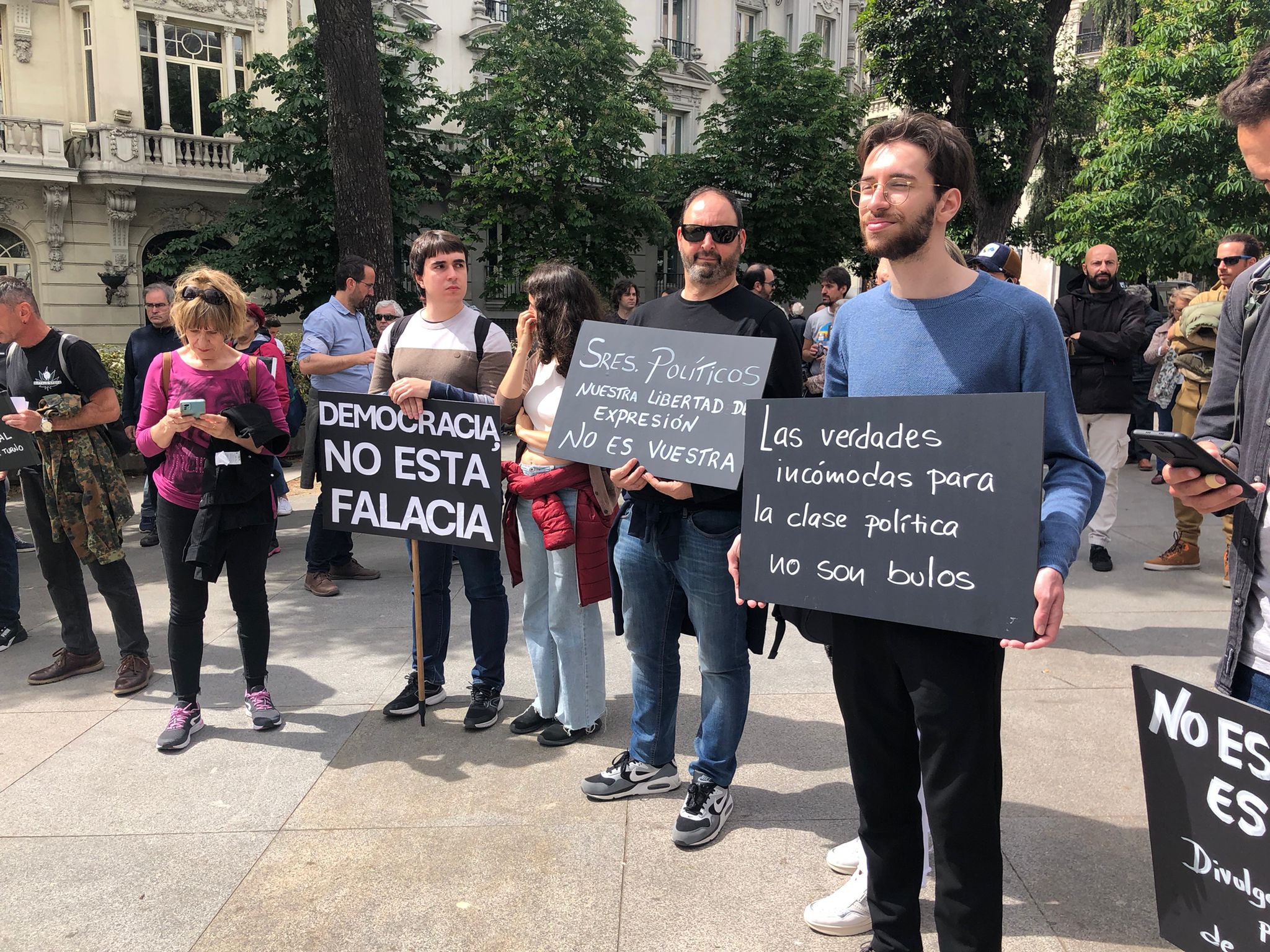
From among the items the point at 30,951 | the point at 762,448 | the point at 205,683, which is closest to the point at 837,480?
the point at 762,448

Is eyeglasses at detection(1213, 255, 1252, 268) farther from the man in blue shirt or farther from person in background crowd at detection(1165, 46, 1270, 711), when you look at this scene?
the man in blue shirt

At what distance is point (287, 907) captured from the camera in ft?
10.00

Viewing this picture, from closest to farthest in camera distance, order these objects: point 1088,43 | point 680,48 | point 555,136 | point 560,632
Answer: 1. point 560,632
2. point 555,136
3. point 680,48
4. point 1088,43

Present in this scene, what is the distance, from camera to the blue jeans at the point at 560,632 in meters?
3.99

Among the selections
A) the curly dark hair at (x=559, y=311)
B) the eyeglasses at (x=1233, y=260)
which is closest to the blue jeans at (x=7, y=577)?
the curly dark hair at (x=559, y=311)

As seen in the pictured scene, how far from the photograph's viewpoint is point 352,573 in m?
6.87

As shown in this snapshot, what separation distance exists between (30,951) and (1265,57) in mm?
3804

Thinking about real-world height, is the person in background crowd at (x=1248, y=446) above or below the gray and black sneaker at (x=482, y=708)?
above

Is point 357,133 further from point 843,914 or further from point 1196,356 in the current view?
point 843,914

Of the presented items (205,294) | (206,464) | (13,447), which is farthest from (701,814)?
(13,447)

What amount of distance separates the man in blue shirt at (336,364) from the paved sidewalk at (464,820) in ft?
4.07

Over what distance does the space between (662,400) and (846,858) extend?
1.57 meters

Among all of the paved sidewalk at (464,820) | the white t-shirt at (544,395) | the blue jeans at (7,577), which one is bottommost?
the paved sidewalk at (464,820)

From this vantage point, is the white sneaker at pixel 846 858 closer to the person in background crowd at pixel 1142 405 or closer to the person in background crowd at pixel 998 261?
the person in background crowd at pixel 998 261
